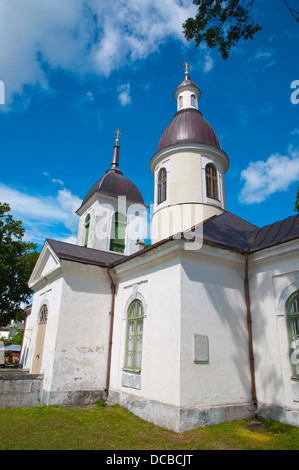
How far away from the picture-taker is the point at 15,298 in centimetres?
1867

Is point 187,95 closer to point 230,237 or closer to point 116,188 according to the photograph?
point 116,188

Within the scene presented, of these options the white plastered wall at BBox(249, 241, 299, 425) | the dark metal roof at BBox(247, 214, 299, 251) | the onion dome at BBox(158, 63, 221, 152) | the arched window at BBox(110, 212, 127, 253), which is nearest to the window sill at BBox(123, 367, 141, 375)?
the white plastered wall at BBox(249, 241, 299, 425)

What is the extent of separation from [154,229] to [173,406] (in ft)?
26.9

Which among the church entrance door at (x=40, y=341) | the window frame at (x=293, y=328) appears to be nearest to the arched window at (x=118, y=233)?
the church entrance door at (x=40, y=341)

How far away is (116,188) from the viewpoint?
55.7 ft

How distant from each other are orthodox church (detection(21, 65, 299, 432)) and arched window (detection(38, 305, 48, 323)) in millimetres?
36

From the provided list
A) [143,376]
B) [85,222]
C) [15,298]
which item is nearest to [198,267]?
[143,376]

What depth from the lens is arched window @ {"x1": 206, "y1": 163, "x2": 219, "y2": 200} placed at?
13.6 meters

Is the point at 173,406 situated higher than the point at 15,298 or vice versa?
the point at 15,298

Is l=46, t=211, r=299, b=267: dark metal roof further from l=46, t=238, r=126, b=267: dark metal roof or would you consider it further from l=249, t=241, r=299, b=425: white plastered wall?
l=249, t=241, r=299, b=425: white plastered wall

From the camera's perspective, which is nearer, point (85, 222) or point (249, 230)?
point (249, 230)

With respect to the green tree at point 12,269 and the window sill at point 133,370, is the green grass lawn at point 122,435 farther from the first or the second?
the green tree at point 12,269
